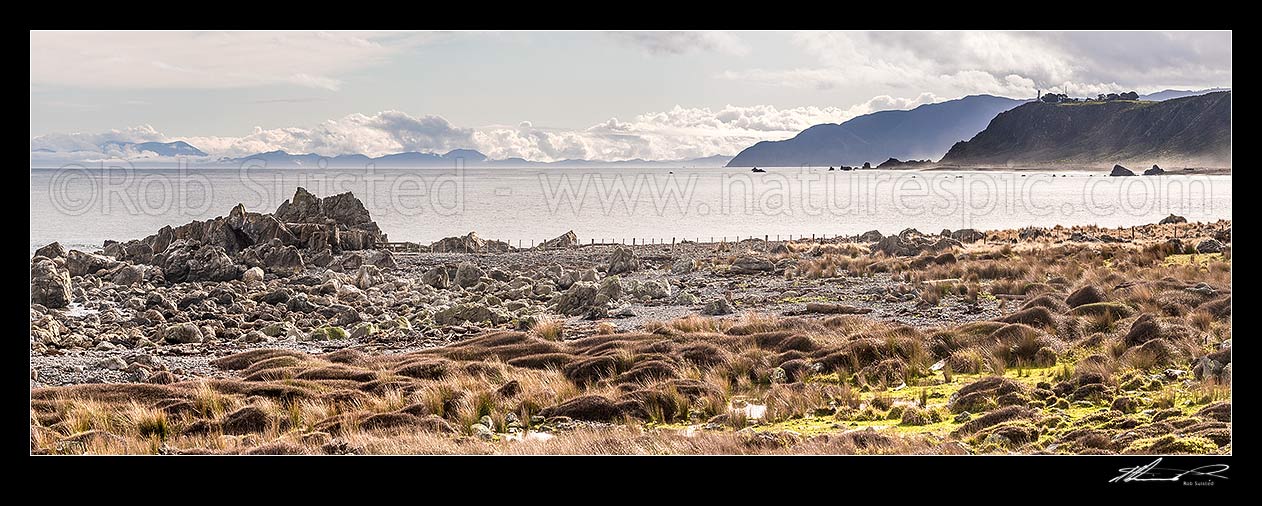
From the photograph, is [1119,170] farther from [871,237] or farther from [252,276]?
[252,276]

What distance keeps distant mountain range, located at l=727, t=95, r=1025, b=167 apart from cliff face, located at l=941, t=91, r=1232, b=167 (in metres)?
12.6

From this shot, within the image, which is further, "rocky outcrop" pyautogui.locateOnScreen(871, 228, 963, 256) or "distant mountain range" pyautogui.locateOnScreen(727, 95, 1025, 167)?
"distant mountain range" pyautogui.locateOnScreen(727, 95, 1025, 167)

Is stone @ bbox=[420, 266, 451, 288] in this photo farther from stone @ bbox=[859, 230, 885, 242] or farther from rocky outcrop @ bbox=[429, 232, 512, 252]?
stone @ bbox=[859, 230, 885, 242]

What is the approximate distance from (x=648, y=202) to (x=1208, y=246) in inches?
1369

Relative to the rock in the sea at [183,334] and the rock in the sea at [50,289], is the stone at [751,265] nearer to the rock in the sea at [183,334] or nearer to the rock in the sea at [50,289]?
the rock in the sea at [183,334]

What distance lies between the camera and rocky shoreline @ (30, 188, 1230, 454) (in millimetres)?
12562

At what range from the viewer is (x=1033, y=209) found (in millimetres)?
53250

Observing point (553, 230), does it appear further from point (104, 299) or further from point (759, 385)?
point (759, 385)

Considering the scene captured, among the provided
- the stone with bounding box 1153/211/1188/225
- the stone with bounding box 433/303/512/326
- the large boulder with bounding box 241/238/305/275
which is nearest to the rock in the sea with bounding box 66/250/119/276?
the large boulder with bounding box 241/238/305/275

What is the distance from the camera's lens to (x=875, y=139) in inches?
2186

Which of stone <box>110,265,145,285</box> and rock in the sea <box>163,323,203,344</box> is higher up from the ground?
stone <box>110,265,145,285</box>

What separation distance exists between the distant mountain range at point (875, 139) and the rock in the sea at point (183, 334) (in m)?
35.8
